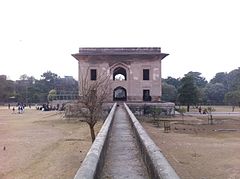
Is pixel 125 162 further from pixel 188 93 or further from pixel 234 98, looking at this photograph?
pixel 234 98

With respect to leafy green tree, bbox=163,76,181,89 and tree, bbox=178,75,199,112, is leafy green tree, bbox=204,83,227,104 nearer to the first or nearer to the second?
leafy green tree, bbox=163,76,181,89

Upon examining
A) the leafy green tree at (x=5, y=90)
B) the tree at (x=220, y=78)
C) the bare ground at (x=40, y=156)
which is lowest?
the bare ground at (x=40, y=156)

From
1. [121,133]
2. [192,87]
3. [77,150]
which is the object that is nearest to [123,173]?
[121,133]

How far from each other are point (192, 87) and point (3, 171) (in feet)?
143

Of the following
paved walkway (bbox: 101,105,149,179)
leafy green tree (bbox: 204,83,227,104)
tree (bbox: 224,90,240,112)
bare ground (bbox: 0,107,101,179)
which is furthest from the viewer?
leafy green tree (bbox: 204,83,227,104)

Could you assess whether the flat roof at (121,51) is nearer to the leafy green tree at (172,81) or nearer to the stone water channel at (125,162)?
the stone water channel at (125,162)

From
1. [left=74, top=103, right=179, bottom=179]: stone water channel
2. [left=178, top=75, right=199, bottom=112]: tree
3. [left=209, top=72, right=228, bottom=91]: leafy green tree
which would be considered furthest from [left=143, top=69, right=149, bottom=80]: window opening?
[left=209, top=72, right=228, bottom=91]: leafy green tree

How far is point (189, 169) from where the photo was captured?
45.6 ft

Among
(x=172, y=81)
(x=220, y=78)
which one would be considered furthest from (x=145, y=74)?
(x=220, y=78)

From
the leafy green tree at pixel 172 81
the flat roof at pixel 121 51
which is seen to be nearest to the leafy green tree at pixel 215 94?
the leafy green tree at pixel 172 81

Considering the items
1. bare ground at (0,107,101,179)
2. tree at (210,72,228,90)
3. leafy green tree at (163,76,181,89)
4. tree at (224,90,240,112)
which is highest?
tree at (210,72,228,90)

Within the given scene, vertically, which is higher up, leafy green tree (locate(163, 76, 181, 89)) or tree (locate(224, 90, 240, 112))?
leafy green tree (locate(163, 76, 181, 89))

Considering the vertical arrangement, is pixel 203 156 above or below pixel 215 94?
below

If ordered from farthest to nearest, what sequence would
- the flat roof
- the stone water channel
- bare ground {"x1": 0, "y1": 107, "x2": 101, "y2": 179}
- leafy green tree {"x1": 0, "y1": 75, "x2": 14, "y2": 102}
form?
leafy green tree {"x1": 0, "y1": 75, "x2": 14, "y2": 102}, the flat roof, bare ground {"x1": 0, "y1": 107, "x2": 101, "y2": 179}, the stone water channel
